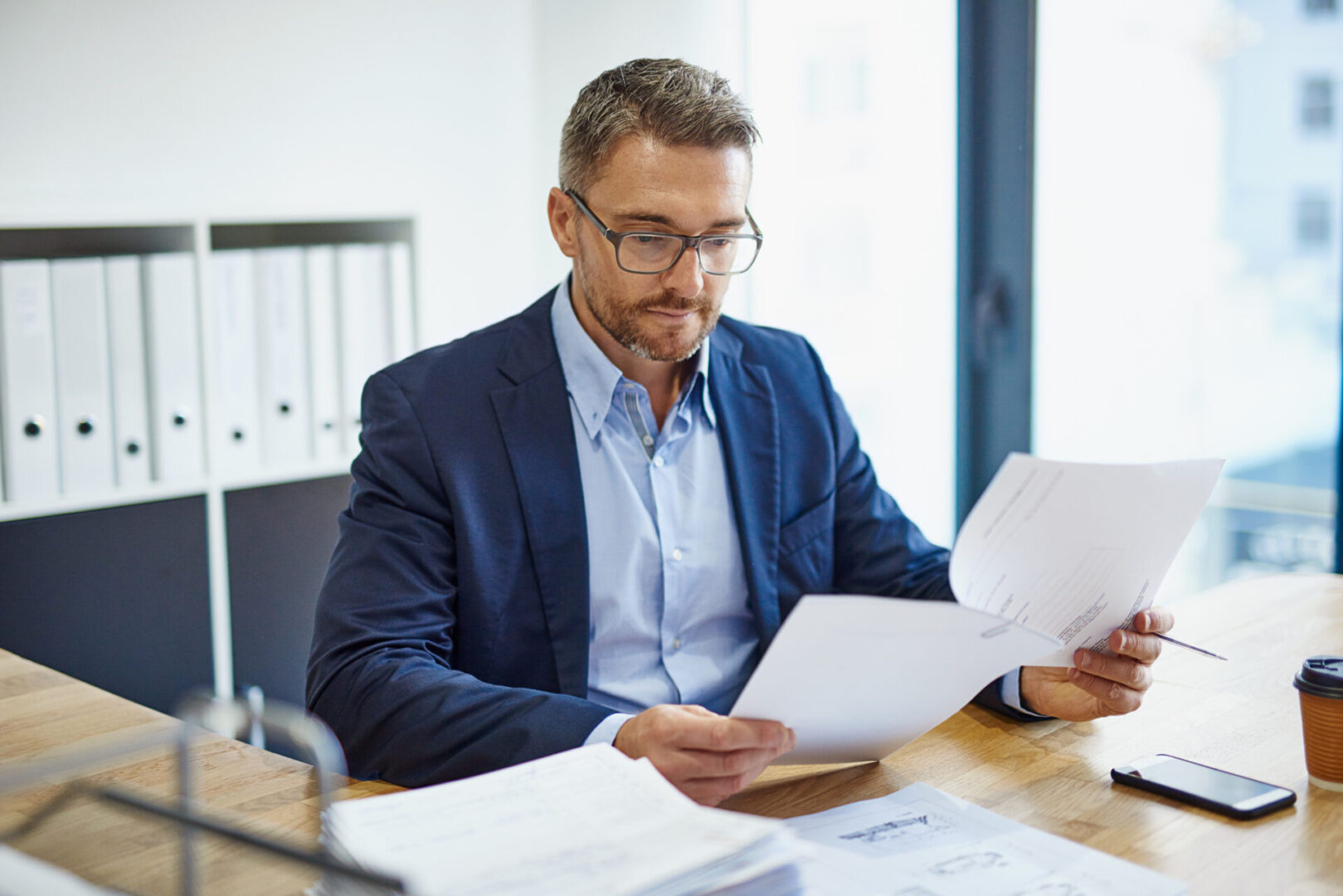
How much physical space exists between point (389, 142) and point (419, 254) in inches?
20.9

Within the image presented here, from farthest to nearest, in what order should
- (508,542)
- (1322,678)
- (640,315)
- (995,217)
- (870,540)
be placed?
(995,217)
(870,540)
(640,315)
(508,542)
(1322,678)

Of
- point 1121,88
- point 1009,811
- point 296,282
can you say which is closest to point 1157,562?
point 1009,811

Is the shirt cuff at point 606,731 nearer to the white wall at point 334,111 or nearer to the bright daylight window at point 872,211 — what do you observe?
the white wall at point 334,111

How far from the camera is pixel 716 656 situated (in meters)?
1.47

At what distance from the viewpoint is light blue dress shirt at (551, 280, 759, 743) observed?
1.41m

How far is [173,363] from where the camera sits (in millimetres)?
2188

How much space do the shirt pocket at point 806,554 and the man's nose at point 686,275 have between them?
335mm

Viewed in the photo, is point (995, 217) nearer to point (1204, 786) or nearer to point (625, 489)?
point (625, 489)

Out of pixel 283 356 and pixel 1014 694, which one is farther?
pixel 283 356

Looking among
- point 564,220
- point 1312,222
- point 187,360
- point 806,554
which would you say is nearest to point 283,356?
point 187,360

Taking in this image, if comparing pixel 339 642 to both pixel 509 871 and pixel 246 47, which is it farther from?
pixel 246 47

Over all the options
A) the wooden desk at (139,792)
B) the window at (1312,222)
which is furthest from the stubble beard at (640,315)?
the window at (1312,222)

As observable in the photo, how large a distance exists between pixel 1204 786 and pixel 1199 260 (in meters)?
2.04

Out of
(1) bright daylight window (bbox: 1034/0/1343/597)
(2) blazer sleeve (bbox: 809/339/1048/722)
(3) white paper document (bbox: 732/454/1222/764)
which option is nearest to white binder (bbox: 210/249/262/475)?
(2) blazer sleeve (bbox: 809/339/1048/722)
